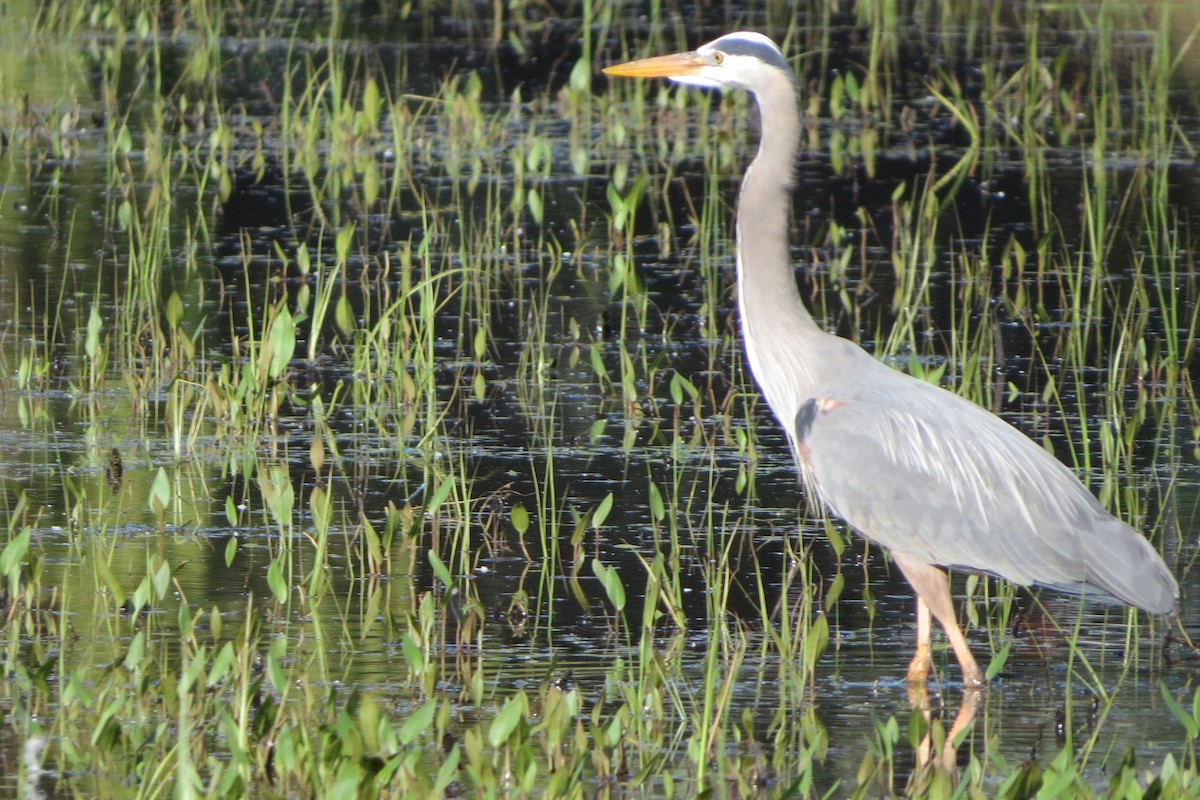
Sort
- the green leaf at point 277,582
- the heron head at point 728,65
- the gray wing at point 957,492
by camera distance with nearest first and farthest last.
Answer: the green leaf at point 277,582 < the gray wing at point 957,492 < the heron head at point 728,65

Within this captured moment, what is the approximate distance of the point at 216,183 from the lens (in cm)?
1034

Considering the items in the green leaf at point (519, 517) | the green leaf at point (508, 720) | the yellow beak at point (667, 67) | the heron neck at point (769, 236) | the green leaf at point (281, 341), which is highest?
the yellow beak at point (667, 67)

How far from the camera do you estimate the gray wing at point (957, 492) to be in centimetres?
517

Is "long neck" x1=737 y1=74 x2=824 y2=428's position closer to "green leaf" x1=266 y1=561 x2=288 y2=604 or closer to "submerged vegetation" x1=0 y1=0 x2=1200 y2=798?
"submerged vegetation" x1=0 y1=0 x2=1200 y2=798

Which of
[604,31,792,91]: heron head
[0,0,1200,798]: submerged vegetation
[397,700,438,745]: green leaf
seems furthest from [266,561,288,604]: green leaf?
[604,31,792,91]: heron head

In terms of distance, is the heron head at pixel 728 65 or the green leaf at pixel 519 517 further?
the heron head at pixel 728 65

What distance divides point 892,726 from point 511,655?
47.4 inches

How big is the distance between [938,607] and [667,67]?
2.21 metres

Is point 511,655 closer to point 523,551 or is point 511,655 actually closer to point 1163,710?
point 523,551

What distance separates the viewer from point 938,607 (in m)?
5.11

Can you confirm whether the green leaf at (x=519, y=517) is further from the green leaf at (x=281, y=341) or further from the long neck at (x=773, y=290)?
the green leaf at (x=281, y=341)

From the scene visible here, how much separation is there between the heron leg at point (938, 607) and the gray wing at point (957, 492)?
0.12 feet

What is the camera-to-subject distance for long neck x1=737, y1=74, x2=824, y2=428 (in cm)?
570

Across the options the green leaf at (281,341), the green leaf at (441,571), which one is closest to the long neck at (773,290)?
the green leaf at (441,571)
